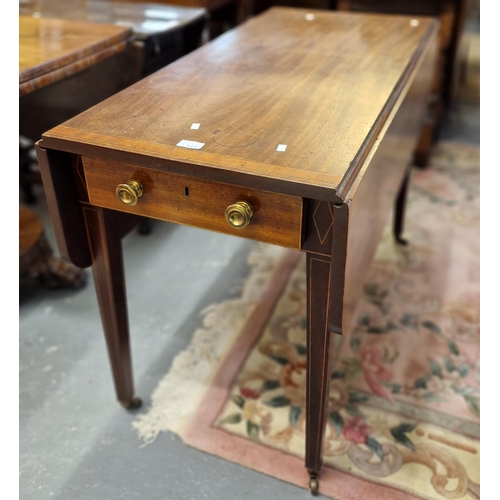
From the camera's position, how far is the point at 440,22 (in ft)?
7.70

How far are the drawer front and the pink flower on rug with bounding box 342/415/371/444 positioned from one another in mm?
625

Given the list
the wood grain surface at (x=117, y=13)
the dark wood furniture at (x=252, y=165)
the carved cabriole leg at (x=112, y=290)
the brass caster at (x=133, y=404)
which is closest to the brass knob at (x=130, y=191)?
the dark wood furniture at (x=252, y=165)

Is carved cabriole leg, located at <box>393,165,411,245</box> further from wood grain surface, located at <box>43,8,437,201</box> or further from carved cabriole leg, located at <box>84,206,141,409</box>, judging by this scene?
carved cabriole leg, located at <box>84,206,141,409</box>

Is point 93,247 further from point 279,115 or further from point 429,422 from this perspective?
point 429,422

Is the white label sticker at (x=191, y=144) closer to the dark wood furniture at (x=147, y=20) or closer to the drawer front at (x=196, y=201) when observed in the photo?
the drawer front at (x=196, y=201)

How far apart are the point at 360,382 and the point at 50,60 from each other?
44.2 inches

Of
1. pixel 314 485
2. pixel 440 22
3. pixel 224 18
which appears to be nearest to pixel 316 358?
pixel 314 485

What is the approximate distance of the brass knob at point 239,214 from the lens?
0.85m

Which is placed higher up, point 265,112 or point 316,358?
point 265,112

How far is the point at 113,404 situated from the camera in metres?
1.36

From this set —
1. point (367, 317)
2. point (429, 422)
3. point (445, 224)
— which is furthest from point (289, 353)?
point (445, 224)

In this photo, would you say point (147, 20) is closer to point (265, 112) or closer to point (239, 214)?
point (265, 112)

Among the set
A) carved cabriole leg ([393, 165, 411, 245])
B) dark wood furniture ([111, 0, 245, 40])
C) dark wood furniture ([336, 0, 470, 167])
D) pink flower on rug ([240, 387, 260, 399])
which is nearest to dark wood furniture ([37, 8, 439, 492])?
pink flower on rug ([240, 387, 260, 399])

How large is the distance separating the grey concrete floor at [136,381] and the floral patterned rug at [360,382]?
48mm
